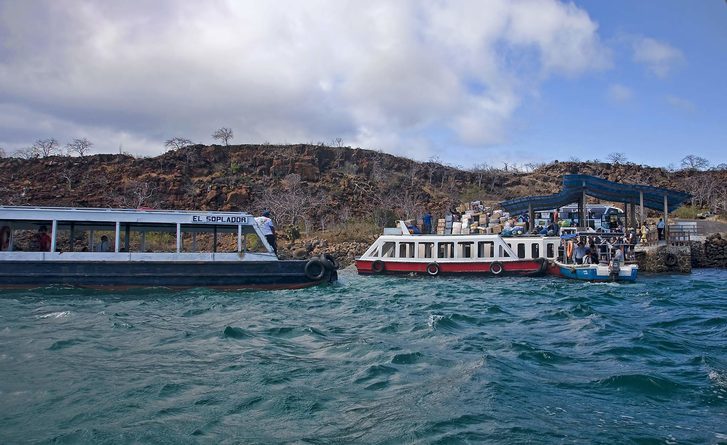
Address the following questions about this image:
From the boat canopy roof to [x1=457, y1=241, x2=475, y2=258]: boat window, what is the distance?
18.3 feet

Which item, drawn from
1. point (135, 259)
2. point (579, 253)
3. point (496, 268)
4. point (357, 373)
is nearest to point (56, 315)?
point (135, 259)

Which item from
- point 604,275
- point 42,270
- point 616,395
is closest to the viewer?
point 616,395

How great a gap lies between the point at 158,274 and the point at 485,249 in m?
14.3

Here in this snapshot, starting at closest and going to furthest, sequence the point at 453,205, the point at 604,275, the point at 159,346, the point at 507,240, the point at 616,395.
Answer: the point at 616,395 < the point at 159,346 < the point at 604,275 < the point at 507,240 < the point at 453,205

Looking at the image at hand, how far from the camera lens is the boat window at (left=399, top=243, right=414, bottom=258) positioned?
26.9m

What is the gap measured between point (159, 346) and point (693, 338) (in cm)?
990

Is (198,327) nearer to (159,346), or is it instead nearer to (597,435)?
(159,346)

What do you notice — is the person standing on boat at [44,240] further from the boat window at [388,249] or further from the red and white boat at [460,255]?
the boat window at [388,249]

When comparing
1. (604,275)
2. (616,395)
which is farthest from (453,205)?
(616,395)

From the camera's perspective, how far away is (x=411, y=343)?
1063 centimetres

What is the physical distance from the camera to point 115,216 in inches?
723

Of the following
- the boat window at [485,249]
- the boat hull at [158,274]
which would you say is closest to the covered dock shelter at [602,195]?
the boat window at [485,249]

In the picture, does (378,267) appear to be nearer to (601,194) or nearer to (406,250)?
(406,250)

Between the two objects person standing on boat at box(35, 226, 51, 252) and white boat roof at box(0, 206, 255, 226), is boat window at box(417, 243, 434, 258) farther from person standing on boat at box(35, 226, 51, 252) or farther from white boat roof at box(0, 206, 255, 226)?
person standing on boat at box(35, 226, 51, 252)
